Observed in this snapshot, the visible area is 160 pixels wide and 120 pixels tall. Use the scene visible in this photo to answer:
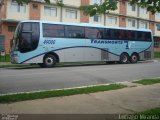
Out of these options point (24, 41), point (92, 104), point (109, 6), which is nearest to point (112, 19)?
point (24, 41)

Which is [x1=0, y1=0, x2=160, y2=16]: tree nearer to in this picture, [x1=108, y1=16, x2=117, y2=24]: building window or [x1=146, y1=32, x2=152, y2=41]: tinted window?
[x1=146, y1=32, x2=152, y2=41]: tinted window

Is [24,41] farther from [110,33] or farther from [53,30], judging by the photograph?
[110,33]

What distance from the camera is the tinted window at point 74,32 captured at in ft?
83.5

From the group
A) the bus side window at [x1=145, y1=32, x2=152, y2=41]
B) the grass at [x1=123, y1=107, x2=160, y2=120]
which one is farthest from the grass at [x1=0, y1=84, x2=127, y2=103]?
the bus side window at [x1=145, y1=32, x2=152, y2=41]

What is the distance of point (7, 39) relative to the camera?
39.0 m

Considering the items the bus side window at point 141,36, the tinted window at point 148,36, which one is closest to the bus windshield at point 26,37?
the bus side window at point 141,36

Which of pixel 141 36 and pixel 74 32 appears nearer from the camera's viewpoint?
pixel 74 32

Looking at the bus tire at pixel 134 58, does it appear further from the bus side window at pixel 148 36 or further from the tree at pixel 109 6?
the tree at pixel 109 6

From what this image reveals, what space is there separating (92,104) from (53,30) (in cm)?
1568

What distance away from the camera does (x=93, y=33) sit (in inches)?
1068

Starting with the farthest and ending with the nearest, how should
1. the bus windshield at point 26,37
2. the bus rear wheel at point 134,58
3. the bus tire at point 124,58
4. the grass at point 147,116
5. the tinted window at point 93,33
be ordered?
the bus rear wheel at point 134,58 < the bus tire at point 124,58 < the tinted window at point 93,33 < the bus windshield at point 26,37 < the grass at point 147,116

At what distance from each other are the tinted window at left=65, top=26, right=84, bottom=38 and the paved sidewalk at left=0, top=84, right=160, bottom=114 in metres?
14.3

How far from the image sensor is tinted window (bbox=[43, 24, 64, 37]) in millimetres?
24250

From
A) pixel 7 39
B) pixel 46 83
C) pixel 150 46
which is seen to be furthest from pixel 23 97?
pixel 7 39
